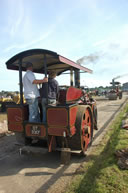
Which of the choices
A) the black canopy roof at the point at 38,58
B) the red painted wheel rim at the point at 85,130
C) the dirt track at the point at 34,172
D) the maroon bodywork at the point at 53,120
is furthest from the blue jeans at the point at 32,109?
the red painted wheel rim at the point at 85,130

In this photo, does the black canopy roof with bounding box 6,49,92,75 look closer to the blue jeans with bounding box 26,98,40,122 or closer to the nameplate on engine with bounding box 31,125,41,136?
the blue jeans with bounding box 26,98,40,122

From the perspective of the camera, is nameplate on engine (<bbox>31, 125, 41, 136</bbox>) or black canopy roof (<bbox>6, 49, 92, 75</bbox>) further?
nameplate on engine (<bbox>31, 125, 41, 136</bbox>)

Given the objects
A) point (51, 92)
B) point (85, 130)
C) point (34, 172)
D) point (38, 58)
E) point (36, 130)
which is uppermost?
point (38, 58)

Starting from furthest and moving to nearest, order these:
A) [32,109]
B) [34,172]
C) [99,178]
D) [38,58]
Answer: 1. [38,58]
2. [32,109]
3. [34,172]
4. [99,178]

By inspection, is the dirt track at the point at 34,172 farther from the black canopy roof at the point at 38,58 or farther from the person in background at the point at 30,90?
the black canopy roof at the point at 38,58

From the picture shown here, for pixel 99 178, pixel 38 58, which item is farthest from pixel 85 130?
pixel 38 58

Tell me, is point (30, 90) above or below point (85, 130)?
above

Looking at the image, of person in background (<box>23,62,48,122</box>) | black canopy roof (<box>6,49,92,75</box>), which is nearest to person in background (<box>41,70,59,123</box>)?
person in background (<box>23,62,48,122</box>)

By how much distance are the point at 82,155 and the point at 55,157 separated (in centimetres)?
58

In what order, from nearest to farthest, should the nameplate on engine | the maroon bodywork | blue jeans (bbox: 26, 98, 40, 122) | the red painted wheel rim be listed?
the maroon bodywork < the nameplate on engine < blue jeans (bbox: 26, 98, 40, 122) < the red painted wheel rim

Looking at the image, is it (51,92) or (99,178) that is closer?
(99,178)

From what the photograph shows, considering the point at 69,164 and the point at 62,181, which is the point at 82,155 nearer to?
the point at 69,164

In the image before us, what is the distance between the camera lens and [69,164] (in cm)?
311

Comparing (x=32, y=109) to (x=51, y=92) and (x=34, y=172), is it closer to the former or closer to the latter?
(x=51, y=92)
